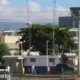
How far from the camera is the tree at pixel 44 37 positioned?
246 feet

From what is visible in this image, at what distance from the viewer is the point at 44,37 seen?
75.5 m

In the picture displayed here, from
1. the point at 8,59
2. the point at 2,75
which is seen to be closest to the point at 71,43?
the point at 8,59

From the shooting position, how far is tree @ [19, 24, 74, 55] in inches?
2955

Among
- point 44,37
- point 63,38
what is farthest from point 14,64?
point 63,38

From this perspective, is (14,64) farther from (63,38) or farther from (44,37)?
(63,38)

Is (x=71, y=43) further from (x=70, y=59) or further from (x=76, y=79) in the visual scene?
(x=76, y=79)

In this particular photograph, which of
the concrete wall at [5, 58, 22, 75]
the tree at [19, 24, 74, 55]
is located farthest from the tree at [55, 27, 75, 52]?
the concrete wall at [5, 58, 22, 75]

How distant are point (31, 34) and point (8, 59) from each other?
22515mm

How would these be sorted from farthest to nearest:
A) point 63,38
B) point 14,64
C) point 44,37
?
point 63,38, point 44,37, point 14,64

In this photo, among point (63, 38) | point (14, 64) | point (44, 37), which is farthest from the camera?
point (63, 38)

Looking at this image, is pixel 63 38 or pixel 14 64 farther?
pixel 63 38

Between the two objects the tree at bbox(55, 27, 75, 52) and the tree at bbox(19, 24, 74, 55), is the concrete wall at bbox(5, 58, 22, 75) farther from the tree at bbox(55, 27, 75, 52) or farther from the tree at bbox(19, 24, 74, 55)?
the tree at bbox(55, 27, 75, 52)

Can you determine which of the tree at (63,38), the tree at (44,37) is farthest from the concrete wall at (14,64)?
the tree at (63,38)

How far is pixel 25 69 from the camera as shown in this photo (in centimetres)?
5456
